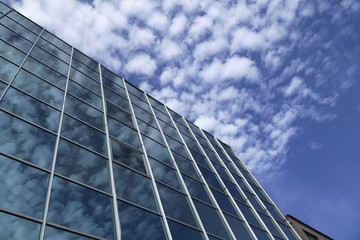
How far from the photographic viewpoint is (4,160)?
6.41 meters

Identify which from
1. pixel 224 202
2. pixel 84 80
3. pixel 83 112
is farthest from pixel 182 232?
pixel 84 80

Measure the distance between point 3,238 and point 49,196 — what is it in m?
1.44

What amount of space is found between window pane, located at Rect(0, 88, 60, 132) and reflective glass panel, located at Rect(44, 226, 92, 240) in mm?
4101

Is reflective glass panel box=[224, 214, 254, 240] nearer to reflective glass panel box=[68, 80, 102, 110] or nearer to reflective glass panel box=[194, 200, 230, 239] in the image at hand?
reflective glass panel box=[194, 200, 230, 239]

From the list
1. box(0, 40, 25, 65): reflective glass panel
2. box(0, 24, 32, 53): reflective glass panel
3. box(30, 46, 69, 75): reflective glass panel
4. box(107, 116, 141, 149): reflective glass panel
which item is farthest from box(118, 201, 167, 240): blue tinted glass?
box(0, 24, 32, 53): reflective glass panel

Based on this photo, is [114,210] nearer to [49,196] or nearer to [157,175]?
[49,196]

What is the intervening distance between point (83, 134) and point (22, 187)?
396cm

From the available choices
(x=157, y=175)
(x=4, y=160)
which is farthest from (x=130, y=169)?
(x=4, y=160)

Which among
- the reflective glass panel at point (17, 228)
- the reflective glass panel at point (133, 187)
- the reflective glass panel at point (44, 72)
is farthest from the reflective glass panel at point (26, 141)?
the reflective glass panel at point (44, 72)

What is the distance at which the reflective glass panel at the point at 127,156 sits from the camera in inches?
404

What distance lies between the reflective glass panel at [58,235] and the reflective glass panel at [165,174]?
203 inches

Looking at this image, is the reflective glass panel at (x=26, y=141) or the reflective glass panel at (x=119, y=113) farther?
the reflective glass panel at (x=119, y=113)

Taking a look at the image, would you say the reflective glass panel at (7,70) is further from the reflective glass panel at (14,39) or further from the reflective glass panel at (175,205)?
the reflective glass panel at (175,205)

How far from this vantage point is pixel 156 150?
13180 millimetres
